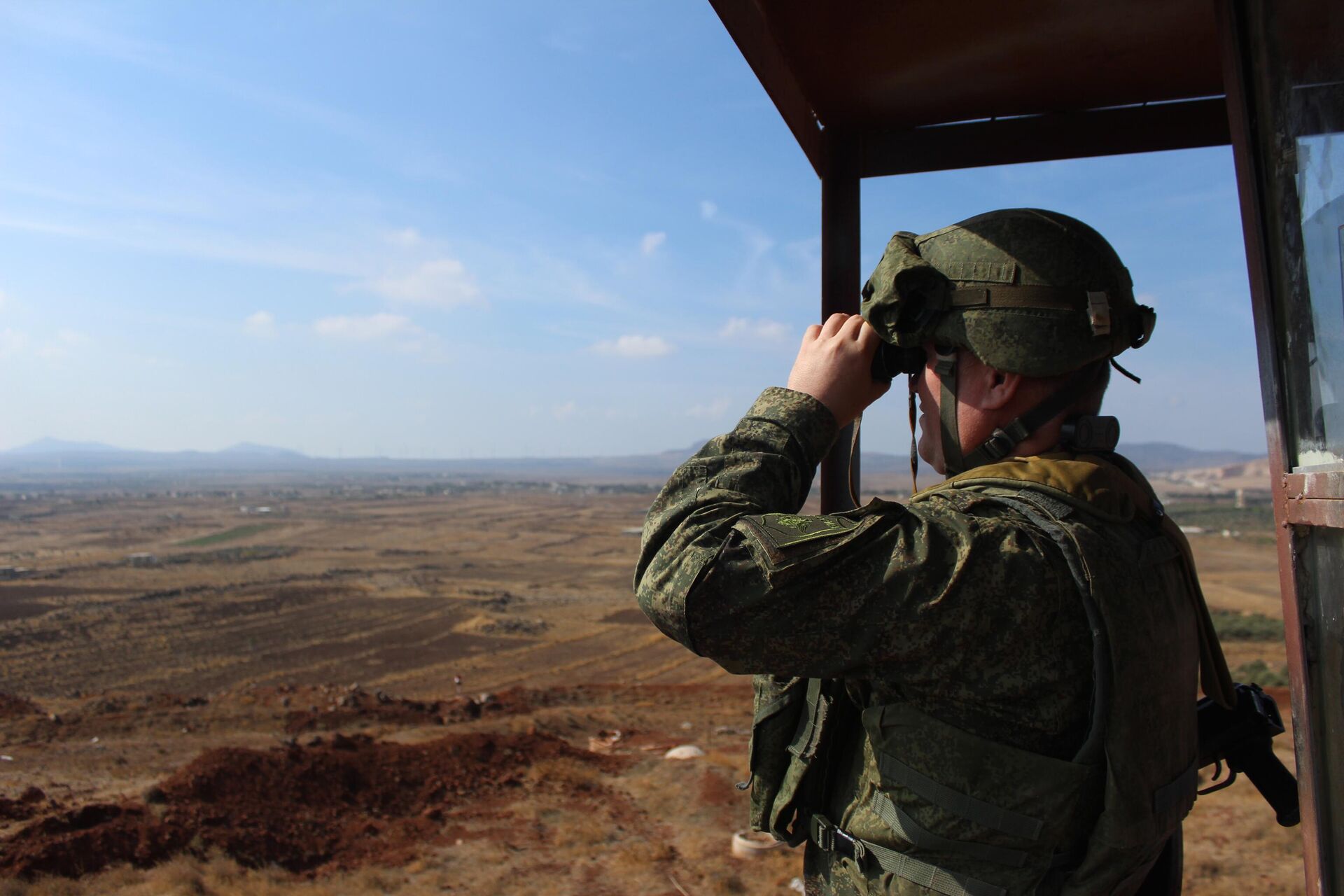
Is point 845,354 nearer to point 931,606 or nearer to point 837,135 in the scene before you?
point 931,606

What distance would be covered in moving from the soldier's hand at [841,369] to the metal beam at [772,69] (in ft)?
3.45

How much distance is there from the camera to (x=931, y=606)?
1310 mm

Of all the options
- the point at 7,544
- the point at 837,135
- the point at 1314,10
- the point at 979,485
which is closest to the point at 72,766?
the point at 837,135

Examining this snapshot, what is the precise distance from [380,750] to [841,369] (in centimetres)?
964

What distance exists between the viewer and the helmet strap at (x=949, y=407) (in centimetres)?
172

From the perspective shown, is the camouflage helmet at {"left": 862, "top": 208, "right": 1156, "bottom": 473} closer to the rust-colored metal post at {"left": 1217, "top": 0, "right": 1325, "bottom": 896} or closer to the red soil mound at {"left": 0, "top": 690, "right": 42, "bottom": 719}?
the rust-colored metal post at {"left": 1217, "top": 0, "right": 1325, "bottom": 896}

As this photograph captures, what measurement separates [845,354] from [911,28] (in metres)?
1.33

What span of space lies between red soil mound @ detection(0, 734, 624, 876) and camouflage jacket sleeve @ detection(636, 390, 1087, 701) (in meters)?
7.02

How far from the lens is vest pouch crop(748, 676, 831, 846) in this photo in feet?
5.80

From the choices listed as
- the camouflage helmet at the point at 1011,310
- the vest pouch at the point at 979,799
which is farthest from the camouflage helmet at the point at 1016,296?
the vest pouch at the point at 979,799

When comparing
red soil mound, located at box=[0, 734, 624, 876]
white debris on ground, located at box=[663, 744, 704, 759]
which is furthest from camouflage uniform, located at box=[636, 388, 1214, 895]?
white debris on ground, located at box=[663, 744, 704, 759]

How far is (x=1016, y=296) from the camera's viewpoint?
5.37ft

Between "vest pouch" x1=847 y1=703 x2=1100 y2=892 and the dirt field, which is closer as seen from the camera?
"vest pouch" x1=847 y1=703 x2=1100 y2=892

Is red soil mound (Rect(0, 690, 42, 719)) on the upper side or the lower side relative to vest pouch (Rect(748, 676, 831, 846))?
lower
